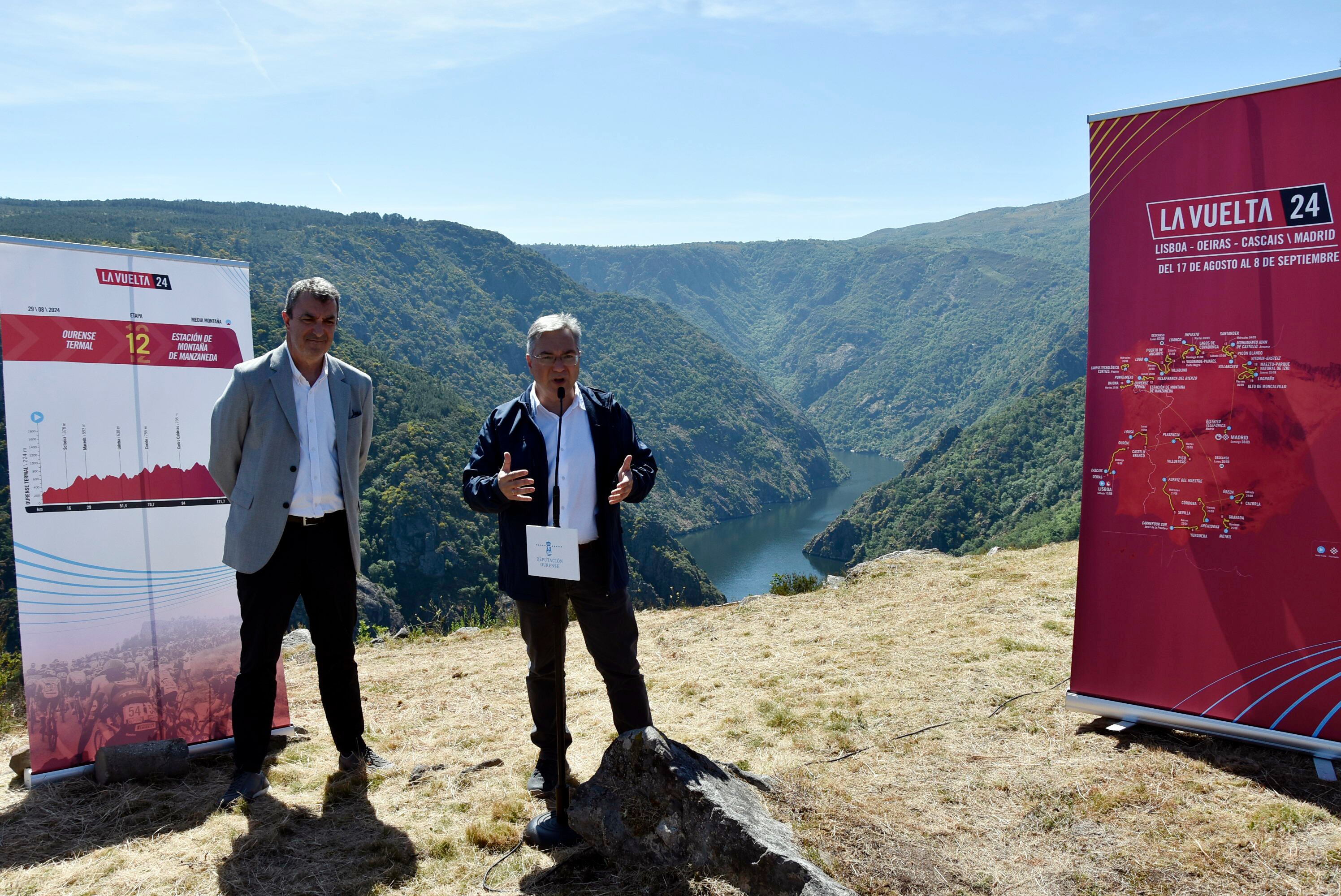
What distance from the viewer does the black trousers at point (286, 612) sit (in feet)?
9.93

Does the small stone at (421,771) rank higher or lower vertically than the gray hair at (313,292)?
lower

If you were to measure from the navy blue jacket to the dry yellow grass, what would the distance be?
899mm

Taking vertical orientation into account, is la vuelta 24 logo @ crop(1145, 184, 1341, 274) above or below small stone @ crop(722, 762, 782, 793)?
above

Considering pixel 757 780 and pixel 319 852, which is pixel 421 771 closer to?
pixel 319 852

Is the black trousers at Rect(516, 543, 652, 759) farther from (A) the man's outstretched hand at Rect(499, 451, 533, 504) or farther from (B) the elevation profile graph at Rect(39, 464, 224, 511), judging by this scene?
(B) the elevation profile graph at Rect(39, 464, 224, 511)

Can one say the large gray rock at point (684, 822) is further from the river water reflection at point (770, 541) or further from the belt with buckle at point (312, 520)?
the river water reflection at point (770, 541)

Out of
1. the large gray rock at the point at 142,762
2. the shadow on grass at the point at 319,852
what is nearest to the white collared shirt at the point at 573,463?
the shadow on grass at the point at 319,852

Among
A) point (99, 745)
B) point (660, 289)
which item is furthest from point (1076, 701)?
point (660, 289)

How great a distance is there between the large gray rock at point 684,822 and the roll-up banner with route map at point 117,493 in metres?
2.00

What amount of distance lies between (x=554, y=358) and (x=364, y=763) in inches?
79.4

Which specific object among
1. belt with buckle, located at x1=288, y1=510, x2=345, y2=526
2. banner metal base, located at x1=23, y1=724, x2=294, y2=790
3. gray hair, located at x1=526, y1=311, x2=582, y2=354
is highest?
gray hair, located at x1=526, y1=311, x2=582, y2=354

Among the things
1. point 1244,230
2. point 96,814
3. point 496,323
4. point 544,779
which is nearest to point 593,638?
point 544,779

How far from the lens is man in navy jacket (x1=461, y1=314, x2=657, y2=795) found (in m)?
2.60

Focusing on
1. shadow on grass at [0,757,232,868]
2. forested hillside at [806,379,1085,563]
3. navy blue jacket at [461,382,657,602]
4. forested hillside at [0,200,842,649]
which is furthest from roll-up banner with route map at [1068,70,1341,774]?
forested hillside at [806,379,1085,563]
